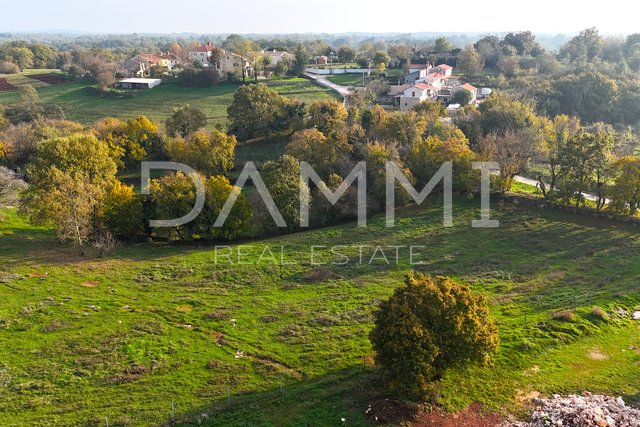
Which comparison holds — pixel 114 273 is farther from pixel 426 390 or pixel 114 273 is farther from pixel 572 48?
pixel 572 48

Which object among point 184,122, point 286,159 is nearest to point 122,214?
point 286,159

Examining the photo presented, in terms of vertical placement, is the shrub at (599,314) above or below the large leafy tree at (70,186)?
below

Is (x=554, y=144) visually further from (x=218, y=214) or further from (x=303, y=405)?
(x=303, y=405)

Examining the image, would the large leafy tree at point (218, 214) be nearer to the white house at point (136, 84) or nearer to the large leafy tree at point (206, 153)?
the large leafy tree at point (206, 153)

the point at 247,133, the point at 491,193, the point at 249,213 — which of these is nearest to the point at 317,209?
the point at 249,213

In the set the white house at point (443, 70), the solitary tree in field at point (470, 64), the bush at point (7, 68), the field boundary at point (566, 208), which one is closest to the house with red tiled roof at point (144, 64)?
the bush at point (7, 68)

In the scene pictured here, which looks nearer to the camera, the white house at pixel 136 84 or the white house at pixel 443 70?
the white house at pixel 136 84

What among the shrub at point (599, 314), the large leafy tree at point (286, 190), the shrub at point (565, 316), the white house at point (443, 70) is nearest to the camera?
the shrub at point (565, 316)
